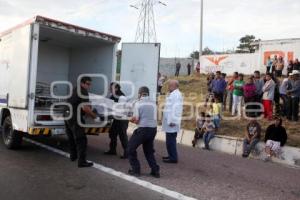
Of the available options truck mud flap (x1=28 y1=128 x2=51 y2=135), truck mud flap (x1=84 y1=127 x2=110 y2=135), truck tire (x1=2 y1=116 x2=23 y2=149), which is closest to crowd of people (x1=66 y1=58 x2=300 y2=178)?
truck mud flap (x1=84 y1=127 x2=110 y2=135)

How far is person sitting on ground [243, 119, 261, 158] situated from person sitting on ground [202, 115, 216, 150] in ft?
4.51

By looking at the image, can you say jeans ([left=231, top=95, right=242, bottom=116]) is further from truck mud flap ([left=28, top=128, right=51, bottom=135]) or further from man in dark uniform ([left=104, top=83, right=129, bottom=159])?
truck mud flap ([left=28, top=128, right=51, bottom=135])

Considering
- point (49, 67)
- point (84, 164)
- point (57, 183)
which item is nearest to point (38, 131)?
point (84, 164)

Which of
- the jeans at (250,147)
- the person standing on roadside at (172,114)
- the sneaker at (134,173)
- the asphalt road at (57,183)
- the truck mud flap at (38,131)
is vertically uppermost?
the person standing on roadside at (172,114)

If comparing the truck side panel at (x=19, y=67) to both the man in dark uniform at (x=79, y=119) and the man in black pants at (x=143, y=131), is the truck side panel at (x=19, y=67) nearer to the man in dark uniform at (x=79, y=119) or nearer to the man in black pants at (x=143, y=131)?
the man in dark uniform at (x=79, y=119)

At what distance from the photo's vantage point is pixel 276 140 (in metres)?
11.8

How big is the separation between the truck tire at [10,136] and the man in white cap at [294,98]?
28.3 ft

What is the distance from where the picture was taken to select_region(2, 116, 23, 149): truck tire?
10.5 meters

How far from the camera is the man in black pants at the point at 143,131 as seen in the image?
316 inches

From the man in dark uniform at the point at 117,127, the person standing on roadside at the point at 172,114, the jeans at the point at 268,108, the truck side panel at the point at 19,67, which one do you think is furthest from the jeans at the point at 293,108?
the truck side panel at the point at 19,67

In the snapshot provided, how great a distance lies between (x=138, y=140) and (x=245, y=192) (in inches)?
83.1

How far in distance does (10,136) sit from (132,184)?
14.5 ft

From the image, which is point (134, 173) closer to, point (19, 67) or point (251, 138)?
point (19, 67)

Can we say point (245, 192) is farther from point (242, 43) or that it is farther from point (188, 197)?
point (242, 43)
